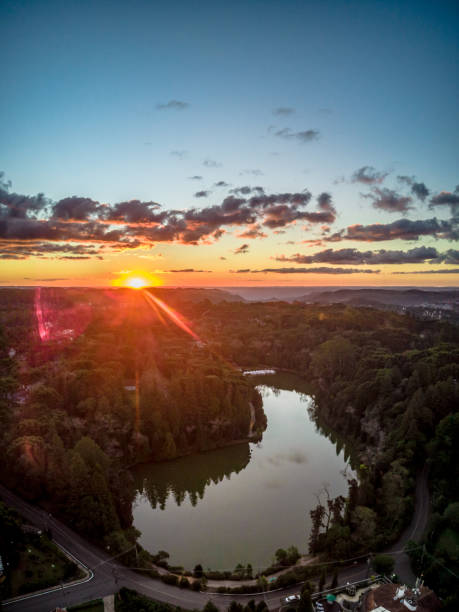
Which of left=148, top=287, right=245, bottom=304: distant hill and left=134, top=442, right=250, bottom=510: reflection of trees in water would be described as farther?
left=148, top=287, right=245, bottom=304: distant hill

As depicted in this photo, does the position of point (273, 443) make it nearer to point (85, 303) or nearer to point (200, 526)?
point (200, 526)

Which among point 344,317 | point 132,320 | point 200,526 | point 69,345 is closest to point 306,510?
point 200,526

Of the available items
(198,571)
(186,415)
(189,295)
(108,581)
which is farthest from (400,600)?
(189,295)

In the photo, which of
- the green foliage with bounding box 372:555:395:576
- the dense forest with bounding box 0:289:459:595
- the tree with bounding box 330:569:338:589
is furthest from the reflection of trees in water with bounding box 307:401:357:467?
the tree with bounding box 330:569:338:589

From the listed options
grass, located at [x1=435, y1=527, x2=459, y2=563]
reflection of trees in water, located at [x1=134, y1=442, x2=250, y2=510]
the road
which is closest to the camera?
the road

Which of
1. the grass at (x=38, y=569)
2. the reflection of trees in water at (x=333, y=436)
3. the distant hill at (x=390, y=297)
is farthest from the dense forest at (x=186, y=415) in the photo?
the distant hill at (x=390, y=297)

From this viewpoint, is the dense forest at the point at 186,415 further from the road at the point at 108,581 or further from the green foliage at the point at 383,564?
the green foliage at the point at 383,564

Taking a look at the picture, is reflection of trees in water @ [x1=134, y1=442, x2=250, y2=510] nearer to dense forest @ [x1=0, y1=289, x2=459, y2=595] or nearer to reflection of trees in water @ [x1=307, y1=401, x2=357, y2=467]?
dense forest @ [x1=0, y1=289, x2=459, y2=595]
